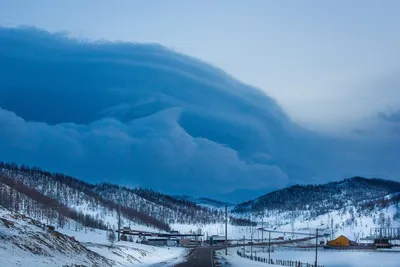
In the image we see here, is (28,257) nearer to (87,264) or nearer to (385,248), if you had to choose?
(87,264)

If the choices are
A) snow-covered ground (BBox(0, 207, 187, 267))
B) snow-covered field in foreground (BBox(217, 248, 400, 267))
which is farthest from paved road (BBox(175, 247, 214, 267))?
snow-covered ground (BBox(0, 207, 187, 267))

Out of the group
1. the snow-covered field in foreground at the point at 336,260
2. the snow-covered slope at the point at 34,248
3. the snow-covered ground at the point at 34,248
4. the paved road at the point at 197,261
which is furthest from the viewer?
the snow-covered field in foreground at the point at 336,260

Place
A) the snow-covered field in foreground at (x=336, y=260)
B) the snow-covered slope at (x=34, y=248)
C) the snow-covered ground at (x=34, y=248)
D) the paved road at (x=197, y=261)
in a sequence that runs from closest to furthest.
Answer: the snow-covered ground at (x=34, y=248), the snow-covered slope at (x=34, y=248), the paved road at (x=197, y=261), the snow-covered field in foreground at (x=336, y=260)

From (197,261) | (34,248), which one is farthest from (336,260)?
(34,248)

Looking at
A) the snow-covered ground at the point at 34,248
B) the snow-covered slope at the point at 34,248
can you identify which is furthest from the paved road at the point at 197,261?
the snow-covered slope at the point at 34,248

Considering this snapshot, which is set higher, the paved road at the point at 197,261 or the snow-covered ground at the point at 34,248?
the snow-covered ground at the point at 34,248

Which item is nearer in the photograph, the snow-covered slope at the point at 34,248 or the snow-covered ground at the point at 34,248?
the snow-covered ground at the point at 34,248

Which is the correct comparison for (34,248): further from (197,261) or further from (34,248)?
(197,261)

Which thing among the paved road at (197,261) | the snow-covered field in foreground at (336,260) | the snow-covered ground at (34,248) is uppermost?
the snow-covered ground at (34,248)

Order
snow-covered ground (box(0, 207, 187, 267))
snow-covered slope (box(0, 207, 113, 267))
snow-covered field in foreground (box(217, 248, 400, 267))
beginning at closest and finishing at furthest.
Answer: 1. snow-covered ground (box(0, 207, 187, 267))
2. snow-covered slope (box(0, 207, 113, 267))
3. snow-covered field in foreground (box(217, 248, 400, 267))

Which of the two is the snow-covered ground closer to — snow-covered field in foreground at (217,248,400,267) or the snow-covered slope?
the snow-covered slope

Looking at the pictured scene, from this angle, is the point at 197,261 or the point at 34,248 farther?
the point at 197,261

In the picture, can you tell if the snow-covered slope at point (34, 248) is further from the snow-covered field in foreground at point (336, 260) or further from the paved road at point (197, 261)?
the snow-covered field in foreground at point (336, 260)

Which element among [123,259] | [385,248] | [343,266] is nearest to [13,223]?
[123,259]
